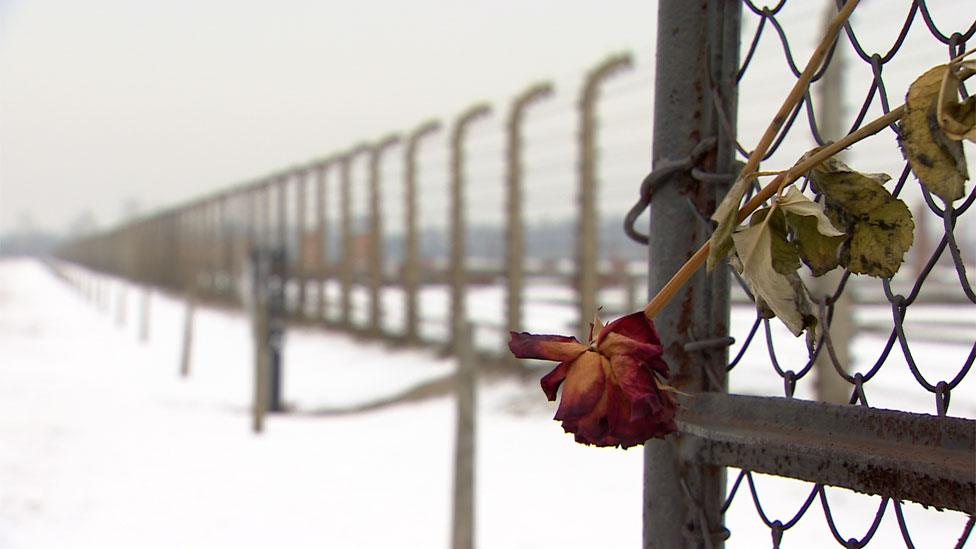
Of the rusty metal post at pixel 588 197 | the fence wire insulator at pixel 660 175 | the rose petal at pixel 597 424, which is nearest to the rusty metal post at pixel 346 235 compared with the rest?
the rusty metal post at pixel 588 197

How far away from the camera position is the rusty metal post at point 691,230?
974mm

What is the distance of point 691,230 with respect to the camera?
991 millimetres

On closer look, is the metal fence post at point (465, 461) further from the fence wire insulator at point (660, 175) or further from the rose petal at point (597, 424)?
the rose petal at point (597, 424)

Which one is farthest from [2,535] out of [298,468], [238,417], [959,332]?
[959,332]

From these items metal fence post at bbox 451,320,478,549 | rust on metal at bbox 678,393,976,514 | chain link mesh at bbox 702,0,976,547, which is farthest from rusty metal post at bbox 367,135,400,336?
rust on metal at bbox 678,393,976,514

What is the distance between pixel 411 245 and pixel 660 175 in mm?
8554

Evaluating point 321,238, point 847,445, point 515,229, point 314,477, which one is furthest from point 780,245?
point 321,238

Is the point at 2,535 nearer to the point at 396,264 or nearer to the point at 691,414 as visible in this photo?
the point at 691,414

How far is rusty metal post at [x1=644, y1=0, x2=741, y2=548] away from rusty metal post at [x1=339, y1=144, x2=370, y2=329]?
10.3m

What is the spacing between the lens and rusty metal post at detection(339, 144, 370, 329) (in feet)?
37.3

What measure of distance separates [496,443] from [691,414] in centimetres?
456

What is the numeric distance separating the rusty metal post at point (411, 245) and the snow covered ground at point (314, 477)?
109 cm

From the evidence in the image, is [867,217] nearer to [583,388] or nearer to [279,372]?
[583,388]

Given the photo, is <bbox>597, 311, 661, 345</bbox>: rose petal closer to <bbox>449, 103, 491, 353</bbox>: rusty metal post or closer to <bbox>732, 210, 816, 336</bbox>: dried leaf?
<bbox>732, 210, 816, 336</bbox>: dried leaf
